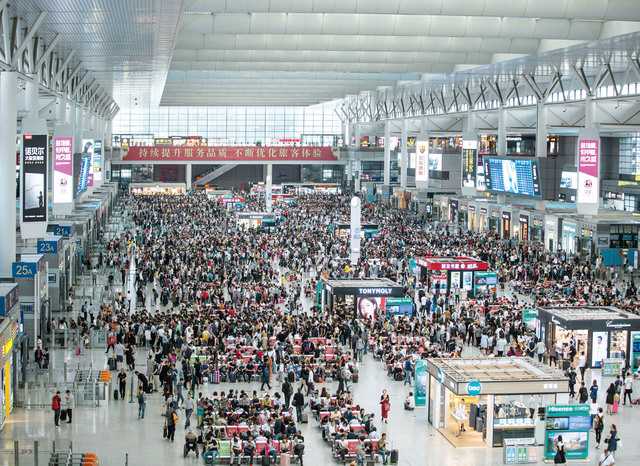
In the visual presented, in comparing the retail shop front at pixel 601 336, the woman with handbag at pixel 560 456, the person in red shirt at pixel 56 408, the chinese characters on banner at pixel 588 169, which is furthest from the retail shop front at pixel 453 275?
the person in red shirt at pixel 56 408

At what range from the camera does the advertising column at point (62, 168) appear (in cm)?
2638

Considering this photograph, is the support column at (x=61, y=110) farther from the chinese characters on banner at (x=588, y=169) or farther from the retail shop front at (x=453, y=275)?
the chinese characters on banner at (x=588, y=169)

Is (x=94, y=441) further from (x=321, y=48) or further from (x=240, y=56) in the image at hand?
(x=240, y=56)

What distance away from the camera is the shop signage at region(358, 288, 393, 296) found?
2683cm

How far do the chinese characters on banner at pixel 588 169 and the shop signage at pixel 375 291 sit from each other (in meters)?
13.2

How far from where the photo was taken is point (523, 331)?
963 inches

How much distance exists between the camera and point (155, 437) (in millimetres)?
16234

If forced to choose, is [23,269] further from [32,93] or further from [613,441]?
[613,441]

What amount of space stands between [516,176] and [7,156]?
106 ft

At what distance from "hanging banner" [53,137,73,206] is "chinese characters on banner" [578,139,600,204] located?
68.8 ft

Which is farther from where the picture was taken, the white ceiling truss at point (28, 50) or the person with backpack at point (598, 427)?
the white ceiling truss at point (28, 50)

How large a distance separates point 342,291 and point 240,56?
13.4 metres

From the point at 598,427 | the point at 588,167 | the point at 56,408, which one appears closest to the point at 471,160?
the point at 588,167

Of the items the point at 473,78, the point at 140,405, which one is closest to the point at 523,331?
the point at 140,405
